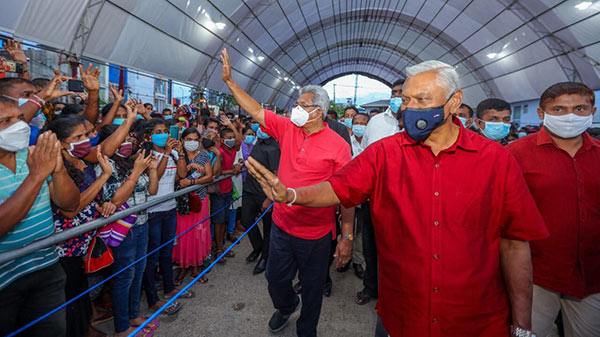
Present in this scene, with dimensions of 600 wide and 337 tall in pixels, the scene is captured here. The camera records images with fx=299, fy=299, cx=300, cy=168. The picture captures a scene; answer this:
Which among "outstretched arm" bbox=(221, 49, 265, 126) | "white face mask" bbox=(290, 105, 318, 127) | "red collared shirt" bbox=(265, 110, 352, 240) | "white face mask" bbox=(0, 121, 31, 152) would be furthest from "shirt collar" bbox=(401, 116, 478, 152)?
"white face mask" bbox=(0, 121, 31, 152)

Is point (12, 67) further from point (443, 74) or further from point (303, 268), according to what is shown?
point (443, 74)

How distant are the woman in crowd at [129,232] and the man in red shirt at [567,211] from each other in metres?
2.97

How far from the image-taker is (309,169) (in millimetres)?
2432

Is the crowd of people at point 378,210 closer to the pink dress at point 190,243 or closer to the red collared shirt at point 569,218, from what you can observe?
the red collared shirt at point 569,218

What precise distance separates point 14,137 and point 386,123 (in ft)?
10.2

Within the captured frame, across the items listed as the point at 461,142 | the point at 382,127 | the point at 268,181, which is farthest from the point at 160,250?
the point at 461,142

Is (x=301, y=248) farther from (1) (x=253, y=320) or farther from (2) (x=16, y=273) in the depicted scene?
(2) (x=16, y=273)

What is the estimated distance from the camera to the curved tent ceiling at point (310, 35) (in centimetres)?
927

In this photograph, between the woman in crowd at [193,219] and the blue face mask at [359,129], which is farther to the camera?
the blue face mask at [359,129]

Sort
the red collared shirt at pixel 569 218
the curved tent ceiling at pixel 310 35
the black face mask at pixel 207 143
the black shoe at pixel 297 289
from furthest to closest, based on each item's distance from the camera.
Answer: the curved tent ceiling at pixel 310 35 < the black face mask at pixel 207 143 < the black shoe at pixel 297 289 < the red collared shirt at pixel 569 218

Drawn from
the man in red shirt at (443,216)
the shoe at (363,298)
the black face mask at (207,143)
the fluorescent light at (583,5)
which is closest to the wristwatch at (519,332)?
the man in red shirt at (443,216)

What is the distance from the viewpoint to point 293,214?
2.48 m

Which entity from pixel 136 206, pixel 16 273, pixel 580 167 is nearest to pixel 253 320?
pixel 136 206

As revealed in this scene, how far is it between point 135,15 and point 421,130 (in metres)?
12.0
